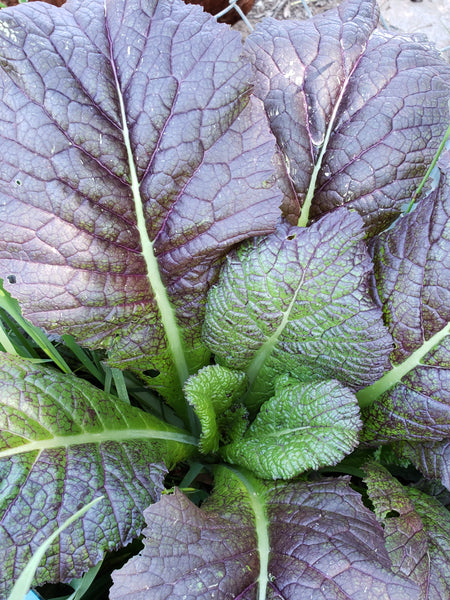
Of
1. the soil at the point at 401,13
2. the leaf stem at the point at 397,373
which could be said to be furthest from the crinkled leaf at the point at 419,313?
the soil at the point at 401,13

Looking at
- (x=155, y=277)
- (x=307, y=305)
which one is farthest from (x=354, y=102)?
(x=155, y=277)

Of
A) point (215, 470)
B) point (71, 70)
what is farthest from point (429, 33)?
point (215, 470)

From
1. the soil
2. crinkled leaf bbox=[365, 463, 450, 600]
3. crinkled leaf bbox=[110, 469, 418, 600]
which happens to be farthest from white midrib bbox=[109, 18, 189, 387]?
the soil

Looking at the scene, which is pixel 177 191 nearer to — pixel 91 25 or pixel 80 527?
pixel 91 25

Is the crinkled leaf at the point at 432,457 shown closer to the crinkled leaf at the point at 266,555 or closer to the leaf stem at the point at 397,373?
the leaf stem at the point at 397,373

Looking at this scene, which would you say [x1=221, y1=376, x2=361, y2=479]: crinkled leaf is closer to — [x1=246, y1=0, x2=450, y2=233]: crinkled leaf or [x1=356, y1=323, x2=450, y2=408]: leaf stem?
[x1=356, y1=323, x2=450, y2=408]: leaf stem

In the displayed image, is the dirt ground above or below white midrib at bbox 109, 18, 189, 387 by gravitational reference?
above

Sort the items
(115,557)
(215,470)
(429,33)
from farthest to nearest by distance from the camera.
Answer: (429,33)
(215,470)
(115,557)
